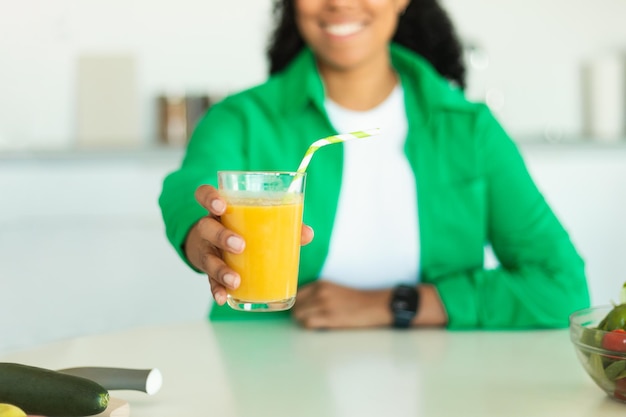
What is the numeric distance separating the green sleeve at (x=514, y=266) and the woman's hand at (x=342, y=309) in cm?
12

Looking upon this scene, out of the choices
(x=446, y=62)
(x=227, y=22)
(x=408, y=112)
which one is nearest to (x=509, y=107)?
(x=227, y=22)

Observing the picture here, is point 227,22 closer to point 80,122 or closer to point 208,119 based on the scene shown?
point 80,122

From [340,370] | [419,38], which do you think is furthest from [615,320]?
[419,38]

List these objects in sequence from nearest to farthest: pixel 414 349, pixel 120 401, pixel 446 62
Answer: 1. pixel 120 401
2. pixel 414 349
3. pixel 446 62

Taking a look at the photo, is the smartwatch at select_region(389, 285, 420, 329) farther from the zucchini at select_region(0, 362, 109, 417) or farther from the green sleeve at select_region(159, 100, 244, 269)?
the zucchini at select_region(0, 362, 109, 417)

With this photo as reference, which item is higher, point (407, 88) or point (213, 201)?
point (407, 88)

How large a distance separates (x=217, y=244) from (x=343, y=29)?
81cm

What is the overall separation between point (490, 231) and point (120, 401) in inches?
39.9

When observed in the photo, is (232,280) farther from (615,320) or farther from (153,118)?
(153,118)

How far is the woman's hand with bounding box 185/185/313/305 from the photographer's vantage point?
1.08 metres

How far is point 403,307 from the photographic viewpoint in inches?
59.8

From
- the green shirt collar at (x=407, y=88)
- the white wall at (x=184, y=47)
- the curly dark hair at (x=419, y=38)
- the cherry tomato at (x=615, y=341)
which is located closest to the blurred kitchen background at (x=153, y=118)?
the white wall at (x=184, y=47)

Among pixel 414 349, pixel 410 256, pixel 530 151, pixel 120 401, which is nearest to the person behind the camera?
Answer: pixel 120 401

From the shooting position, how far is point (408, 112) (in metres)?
1.86
